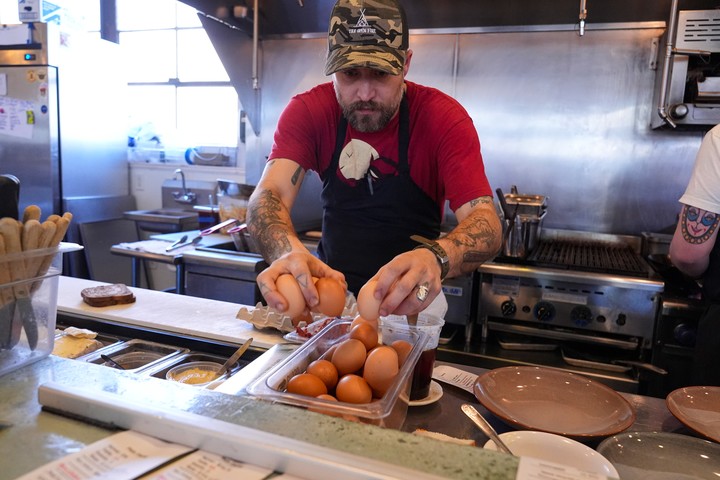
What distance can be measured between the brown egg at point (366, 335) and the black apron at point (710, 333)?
1639mm

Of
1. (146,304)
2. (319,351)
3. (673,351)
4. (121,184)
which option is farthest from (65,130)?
(673,351)

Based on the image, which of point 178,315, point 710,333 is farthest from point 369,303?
point 710,333

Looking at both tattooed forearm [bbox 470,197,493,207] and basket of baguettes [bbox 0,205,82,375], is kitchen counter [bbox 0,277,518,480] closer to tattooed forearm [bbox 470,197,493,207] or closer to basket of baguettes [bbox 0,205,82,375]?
basket of baguettes [bbox 0,205,82,375]

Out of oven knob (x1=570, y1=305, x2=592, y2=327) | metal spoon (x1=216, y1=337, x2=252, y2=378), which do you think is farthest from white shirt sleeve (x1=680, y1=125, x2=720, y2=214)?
metal spoon (x1=216, y1=337, x2=252, y2=378)

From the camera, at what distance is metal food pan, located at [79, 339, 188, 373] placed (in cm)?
139

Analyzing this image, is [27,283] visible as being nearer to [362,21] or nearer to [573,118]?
[362,21]

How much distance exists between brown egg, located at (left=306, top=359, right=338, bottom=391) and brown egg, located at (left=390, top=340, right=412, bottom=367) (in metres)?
0.13

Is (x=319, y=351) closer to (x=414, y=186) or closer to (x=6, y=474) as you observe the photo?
(x=6, y=474)

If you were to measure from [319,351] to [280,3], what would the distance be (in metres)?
2.97

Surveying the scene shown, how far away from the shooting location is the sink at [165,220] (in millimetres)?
4207

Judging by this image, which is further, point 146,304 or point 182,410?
point 146,304

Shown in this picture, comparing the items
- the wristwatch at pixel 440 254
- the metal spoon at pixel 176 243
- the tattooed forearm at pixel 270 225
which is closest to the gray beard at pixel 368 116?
the tattooed forearm at pixel 270 225

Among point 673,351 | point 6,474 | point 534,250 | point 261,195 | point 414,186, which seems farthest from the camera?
point 534,250

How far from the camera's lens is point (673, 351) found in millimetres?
2396
